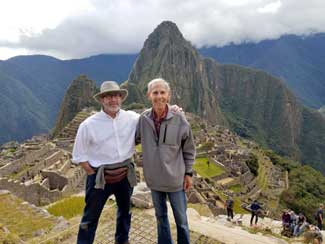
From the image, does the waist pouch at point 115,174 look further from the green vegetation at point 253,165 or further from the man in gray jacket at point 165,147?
the green vegetation at point 253,165

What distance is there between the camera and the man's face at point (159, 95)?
3.91 metres

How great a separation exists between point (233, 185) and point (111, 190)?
1064 inches

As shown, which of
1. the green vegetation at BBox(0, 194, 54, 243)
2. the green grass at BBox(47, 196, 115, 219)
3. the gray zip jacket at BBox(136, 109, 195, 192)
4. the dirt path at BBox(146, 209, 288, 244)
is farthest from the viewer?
the green grass at BBox(47, 196, 115, 219)

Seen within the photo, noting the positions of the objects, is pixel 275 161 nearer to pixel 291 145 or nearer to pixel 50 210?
pixel 50 210

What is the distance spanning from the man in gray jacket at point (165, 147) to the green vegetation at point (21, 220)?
242 cm

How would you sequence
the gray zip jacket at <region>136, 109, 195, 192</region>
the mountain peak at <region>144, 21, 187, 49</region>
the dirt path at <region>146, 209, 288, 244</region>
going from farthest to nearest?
the mountain peak at <region>144, 21, 187, 49</region> < the dirt path at <region>146, 209, 288, 244</region> < the gray zip jacket at <region>136, 109, 195, 192</region>

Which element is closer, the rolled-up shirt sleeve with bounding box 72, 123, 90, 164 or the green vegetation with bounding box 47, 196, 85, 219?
the rolled-up shirt sleeve with bounding box 72, 123, 90, 164

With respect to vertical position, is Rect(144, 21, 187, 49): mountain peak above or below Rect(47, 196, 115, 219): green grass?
above

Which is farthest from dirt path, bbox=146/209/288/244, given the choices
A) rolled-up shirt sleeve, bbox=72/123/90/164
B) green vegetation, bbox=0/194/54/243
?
rolled-up shirt sleeve, bbox=72/123/90/164

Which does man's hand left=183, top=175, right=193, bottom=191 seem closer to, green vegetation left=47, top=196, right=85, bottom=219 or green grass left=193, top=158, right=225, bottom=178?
green vegetation left=47, top=196, right=85, bottom=219

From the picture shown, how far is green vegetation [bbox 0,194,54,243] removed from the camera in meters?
5.39

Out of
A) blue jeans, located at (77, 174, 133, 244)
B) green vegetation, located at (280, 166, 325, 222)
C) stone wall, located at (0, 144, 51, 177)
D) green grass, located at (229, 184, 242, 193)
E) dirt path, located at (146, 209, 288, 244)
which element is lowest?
green vegetation, located at (280, 166, 325, 222)

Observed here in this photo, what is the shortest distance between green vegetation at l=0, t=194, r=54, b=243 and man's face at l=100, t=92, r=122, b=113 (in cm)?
238

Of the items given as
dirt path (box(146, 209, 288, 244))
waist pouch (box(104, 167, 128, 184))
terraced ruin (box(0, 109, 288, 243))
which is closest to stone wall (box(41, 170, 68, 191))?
terraced ruin (box(0, 109, 288, 243))
